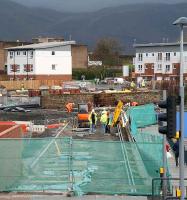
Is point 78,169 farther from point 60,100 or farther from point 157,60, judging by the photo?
point 157,60

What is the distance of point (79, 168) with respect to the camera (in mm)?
18625

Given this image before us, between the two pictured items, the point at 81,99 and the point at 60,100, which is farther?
the point at 60,100

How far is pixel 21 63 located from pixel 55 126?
5911 cm

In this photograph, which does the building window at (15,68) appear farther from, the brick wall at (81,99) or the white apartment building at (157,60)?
the brick wall at (81,99)

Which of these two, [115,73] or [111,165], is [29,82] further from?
[111,165]

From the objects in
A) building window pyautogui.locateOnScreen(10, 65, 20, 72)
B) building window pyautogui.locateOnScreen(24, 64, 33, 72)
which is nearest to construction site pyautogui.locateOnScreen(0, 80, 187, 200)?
building window pyautogui.locateOnScreen(24, 64, 33, 72)

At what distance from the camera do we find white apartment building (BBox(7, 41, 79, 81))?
99.9 meters

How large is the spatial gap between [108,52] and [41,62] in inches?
1851

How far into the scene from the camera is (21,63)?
3984 inches

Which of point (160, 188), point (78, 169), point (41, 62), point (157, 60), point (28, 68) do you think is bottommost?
point (160, 188)

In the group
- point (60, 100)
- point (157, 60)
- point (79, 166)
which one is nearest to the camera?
point (79, 166)

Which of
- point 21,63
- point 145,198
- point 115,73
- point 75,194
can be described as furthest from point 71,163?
point 115,73

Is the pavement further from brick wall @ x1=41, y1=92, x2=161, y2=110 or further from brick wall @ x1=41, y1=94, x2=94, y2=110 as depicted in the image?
brick wall @ x1=41, y1=94, x2=94, y2=110

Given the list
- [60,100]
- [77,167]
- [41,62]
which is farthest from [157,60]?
[77,167]
